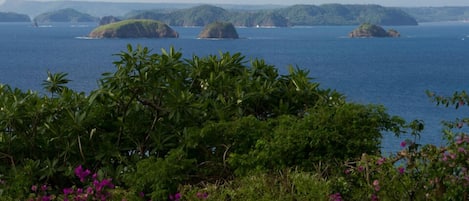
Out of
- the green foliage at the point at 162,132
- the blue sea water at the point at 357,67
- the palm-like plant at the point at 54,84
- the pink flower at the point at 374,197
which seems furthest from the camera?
the blue sea water at the point at 357,67

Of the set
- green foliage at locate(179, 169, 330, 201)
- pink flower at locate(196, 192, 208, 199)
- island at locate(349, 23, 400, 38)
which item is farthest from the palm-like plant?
island at locate(349, 23, 400, 38)

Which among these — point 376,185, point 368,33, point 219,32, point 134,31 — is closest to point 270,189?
point 376,185

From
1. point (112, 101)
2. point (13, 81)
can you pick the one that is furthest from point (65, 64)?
point (112, 101)

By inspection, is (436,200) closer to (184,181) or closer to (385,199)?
(385,199)

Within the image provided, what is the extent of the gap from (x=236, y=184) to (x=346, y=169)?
73 cm

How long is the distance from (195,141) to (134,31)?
156621 mm

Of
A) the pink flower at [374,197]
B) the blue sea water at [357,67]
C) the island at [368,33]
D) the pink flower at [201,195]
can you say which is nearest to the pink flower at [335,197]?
the pink flower at [374,197]

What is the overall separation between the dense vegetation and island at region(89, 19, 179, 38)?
154 metres

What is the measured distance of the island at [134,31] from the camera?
15675cm

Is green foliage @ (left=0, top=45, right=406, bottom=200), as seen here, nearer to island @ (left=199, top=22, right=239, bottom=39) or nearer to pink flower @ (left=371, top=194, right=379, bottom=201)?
pink flower @ (left=371, top=194, right=379, bottom=201)

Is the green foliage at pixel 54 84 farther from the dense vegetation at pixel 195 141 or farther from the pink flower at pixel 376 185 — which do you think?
the pink flower at pixel 376 185

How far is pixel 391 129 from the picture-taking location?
4617 mm

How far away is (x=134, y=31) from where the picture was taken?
15825cm

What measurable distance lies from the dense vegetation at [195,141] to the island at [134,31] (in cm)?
15412
